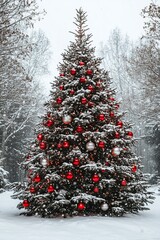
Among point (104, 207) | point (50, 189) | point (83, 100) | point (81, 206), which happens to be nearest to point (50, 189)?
point (50, 189)

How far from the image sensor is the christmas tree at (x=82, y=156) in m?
7.44

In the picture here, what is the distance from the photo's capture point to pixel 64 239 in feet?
16.4

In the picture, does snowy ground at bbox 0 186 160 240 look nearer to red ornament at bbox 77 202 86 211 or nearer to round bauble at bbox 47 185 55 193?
red ornament at bbox 77 202 86 211

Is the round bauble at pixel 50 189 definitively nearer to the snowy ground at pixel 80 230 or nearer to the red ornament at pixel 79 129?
the snowy ground at pixel 80 230

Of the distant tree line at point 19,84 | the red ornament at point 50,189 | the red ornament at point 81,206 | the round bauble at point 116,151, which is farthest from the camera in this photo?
the distant tree line at point 19,84

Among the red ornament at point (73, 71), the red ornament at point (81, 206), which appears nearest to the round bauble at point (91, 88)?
the red ornament at point (73, 71)

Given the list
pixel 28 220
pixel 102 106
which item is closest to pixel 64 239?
pixel 28 220

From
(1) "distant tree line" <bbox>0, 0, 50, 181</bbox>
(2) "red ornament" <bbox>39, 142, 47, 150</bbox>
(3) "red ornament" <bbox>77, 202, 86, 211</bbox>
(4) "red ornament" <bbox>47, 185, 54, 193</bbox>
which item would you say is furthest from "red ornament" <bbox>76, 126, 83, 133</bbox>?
(1) "distant tree line" <bbox>0, 0, 50, 181</bbox>

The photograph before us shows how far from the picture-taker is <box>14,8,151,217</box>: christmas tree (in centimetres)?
744

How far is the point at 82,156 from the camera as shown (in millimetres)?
7473

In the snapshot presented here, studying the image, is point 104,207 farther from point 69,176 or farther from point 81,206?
point 69,176

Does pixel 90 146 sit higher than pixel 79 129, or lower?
lower

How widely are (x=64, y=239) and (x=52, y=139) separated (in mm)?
3385

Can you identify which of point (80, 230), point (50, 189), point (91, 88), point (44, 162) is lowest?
point (80, 230)
